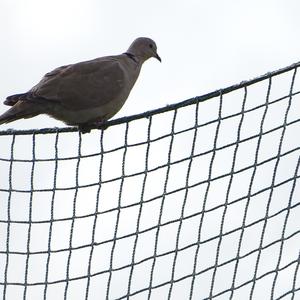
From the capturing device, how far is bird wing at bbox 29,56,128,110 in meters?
4.63

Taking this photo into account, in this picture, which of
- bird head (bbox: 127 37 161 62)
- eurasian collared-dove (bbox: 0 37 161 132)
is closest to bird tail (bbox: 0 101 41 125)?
eurasian collared-dove (bbox: 0 37 161 132)

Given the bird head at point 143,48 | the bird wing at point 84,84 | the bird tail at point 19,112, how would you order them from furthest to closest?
the bird head at point 143,48 < the bird wing at point 84,84 < the bird tail at point 19,112

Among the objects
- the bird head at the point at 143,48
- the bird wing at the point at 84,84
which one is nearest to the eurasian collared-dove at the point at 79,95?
the bird wing at the point at 84,84

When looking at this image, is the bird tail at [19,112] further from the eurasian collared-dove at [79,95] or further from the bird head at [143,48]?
the bird head at [143,48]

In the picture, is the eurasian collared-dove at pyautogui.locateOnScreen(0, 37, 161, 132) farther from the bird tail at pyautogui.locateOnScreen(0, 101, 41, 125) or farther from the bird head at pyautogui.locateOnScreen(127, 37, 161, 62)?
the bird head at pyautogui.locateOnScreen(127, 37, 161, 62)

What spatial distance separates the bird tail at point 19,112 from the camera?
4.49 metres

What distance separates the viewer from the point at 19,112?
450cm

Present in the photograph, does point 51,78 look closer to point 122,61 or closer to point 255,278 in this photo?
point 122,61

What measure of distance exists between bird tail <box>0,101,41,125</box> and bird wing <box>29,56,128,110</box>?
58mm

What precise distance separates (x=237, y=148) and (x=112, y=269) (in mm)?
752

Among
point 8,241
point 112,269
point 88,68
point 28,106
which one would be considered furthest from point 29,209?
point 88,68

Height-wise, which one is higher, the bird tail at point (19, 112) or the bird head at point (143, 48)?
the bird tail at point (19, 112)

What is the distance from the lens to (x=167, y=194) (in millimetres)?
3996

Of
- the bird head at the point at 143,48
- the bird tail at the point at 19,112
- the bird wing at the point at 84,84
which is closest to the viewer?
the bird tail at the point at 19,112
